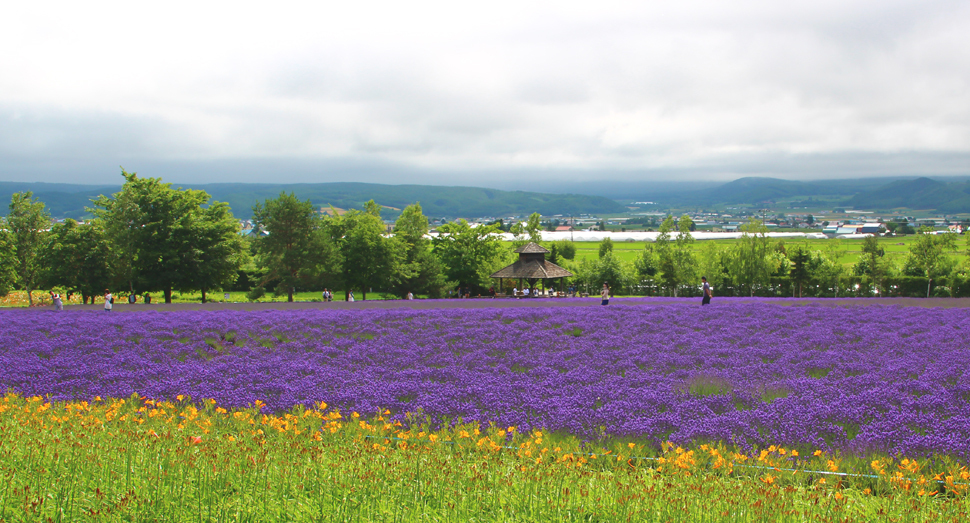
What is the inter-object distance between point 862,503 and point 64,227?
185 ft

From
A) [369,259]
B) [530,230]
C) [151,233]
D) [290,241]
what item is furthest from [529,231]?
[151,233]

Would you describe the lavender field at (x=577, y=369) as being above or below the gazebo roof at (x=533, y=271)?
above

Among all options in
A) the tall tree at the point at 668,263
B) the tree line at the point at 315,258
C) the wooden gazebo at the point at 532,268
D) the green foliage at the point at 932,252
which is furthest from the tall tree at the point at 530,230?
the green foliage at the point at 932,252

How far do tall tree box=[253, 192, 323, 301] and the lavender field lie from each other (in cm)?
3966

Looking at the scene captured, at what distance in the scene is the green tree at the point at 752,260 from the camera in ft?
219

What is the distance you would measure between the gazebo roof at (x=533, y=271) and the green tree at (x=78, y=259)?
32.2m

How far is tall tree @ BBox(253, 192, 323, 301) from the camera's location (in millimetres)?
57844

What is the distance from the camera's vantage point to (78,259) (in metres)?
45.5

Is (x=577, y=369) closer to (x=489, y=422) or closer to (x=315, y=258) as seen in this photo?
(x=489, y=422)

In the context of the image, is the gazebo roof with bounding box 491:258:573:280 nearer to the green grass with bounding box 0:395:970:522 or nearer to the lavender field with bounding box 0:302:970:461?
the lavender field with bounding box 0:302:970:461

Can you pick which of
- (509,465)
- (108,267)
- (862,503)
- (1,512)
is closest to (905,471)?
(862,503)

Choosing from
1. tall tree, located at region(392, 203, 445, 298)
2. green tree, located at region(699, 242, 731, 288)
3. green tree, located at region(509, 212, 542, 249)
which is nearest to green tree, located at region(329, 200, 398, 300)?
tall tree, located at region(392, 203, 445, 298)

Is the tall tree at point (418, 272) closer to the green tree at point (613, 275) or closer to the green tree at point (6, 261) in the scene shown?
the green tree at point (613, 275)

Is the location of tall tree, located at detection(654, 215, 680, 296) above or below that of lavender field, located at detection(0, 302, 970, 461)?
below
